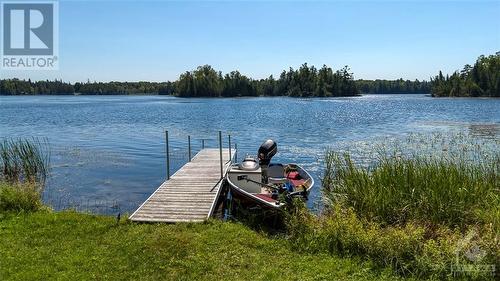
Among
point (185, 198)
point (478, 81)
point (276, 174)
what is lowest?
point (185, 198)

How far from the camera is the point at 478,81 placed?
362ft

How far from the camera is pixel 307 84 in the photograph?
13875 cm

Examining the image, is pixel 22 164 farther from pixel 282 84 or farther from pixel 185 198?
pixel 282 84

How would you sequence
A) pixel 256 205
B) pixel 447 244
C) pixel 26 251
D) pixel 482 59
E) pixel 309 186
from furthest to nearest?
pixel 482 59 → pixel 309 186 → pixel 256 205 → pixel 26 251 → pixel 447 244

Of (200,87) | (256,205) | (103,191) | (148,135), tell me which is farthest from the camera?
(200,87)

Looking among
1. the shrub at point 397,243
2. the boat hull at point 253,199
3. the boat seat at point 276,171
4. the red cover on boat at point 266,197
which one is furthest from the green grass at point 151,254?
the boat seat at point 276,171

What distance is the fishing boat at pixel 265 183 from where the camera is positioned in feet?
35.9

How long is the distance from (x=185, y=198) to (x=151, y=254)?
430cm

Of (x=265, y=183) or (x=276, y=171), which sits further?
(x=276, y=171)

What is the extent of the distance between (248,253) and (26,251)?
442 cm

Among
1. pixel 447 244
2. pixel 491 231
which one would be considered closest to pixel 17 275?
pixel 447 244

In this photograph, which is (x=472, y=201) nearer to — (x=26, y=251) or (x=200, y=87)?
(x=26, y=251)

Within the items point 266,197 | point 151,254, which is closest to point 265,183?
point 266,197

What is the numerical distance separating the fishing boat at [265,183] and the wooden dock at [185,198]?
864mm
